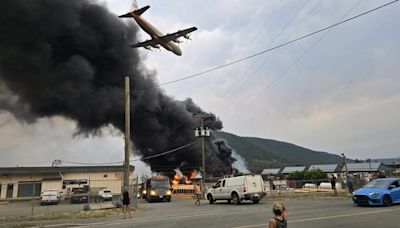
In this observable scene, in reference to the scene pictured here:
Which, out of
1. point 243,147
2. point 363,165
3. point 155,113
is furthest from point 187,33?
point 243,147

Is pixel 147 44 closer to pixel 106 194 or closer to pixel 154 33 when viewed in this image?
pixel 154 33

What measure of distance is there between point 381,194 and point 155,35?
29.6 m

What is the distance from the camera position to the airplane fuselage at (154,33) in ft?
121

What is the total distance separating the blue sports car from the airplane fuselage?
92.9 feet

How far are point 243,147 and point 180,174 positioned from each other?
121 meters

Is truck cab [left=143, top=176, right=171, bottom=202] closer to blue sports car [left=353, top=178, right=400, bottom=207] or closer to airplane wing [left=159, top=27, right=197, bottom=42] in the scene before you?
airplane wing [left=159, top=27, right=197, bottom=42]

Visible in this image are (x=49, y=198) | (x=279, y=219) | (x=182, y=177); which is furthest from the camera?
(x=182, y=177)

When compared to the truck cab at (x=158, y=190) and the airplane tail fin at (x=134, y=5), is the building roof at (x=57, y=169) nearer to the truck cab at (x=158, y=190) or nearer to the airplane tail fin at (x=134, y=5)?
the truck cab at (x=158, y=190)

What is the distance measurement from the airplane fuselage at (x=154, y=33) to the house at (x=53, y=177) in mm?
18192

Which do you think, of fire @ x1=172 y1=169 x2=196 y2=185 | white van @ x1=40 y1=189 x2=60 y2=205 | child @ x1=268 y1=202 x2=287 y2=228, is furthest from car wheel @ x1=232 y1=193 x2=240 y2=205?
fire @ x1=172 y1=169 x2=196 y2=185

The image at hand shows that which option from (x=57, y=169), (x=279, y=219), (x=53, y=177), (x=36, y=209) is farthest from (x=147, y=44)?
(x=279, y=219)

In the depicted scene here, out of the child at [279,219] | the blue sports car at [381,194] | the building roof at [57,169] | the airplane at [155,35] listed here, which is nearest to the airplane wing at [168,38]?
the airplane at [155,35]

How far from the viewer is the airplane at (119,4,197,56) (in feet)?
119

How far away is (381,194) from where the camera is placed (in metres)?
15.4
